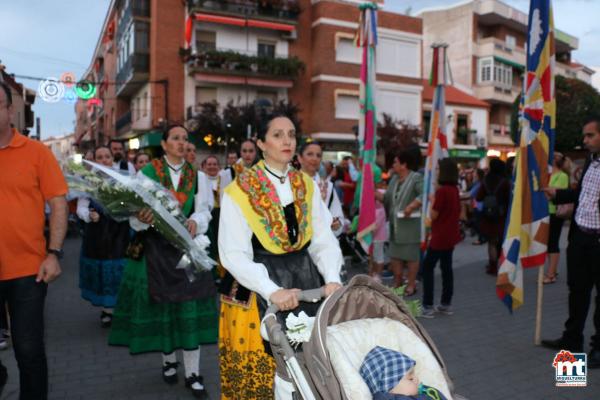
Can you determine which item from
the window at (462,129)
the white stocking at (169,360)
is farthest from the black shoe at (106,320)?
the window at (462,129)

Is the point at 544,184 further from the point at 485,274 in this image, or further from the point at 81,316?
the point at 81,316

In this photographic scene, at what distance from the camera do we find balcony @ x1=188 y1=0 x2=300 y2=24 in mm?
25645

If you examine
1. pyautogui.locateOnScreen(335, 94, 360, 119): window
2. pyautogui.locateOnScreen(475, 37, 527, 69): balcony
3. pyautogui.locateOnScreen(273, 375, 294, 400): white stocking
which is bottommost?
pyautogui.locateOnScreen(273, 375, 294, 400): white stocking

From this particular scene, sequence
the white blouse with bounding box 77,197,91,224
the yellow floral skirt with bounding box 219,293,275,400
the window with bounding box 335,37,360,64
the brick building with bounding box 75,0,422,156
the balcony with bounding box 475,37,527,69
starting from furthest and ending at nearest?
the balcony with bounding box 475,37,527,69, the window with bounding box 335,37,360,64, the brick building with bounding box 75,0,422,156, the white blouse with bounding box 77,197,91,224, the yellow floral skirt with bounding box 219,293,275,400

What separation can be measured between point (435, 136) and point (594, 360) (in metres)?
4.15

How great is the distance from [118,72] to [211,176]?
27971 mm

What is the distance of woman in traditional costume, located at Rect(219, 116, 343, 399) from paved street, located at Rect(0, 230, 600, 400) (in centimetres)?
149

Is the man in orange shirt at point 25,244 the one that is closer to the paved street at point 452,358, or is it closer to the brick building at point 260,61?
the paved street at point 452,358

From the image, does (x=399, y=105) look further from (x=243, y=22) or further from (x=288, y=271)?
(x=288, y=271)

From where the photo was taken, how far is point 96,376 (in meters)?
4.40

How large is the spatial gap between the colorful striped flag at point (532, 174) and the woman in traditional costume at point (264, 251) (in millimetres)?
2777

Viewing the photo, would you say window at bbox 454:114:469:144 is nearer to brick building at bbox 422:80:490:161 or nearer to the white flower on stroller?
brick building at bbox 422:80:490:161

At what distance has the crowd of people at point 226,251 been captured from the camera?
282cm

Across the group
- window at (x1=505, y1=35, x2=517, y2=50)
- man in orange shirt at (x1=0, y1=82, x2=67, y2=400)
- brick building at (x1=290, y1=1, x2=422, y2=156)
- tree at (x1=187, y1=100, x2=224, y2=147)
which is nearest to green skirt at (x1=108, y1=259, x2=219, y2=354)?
man in orange shirt at (x1=0, y1=82, x2=67, y2=400)
